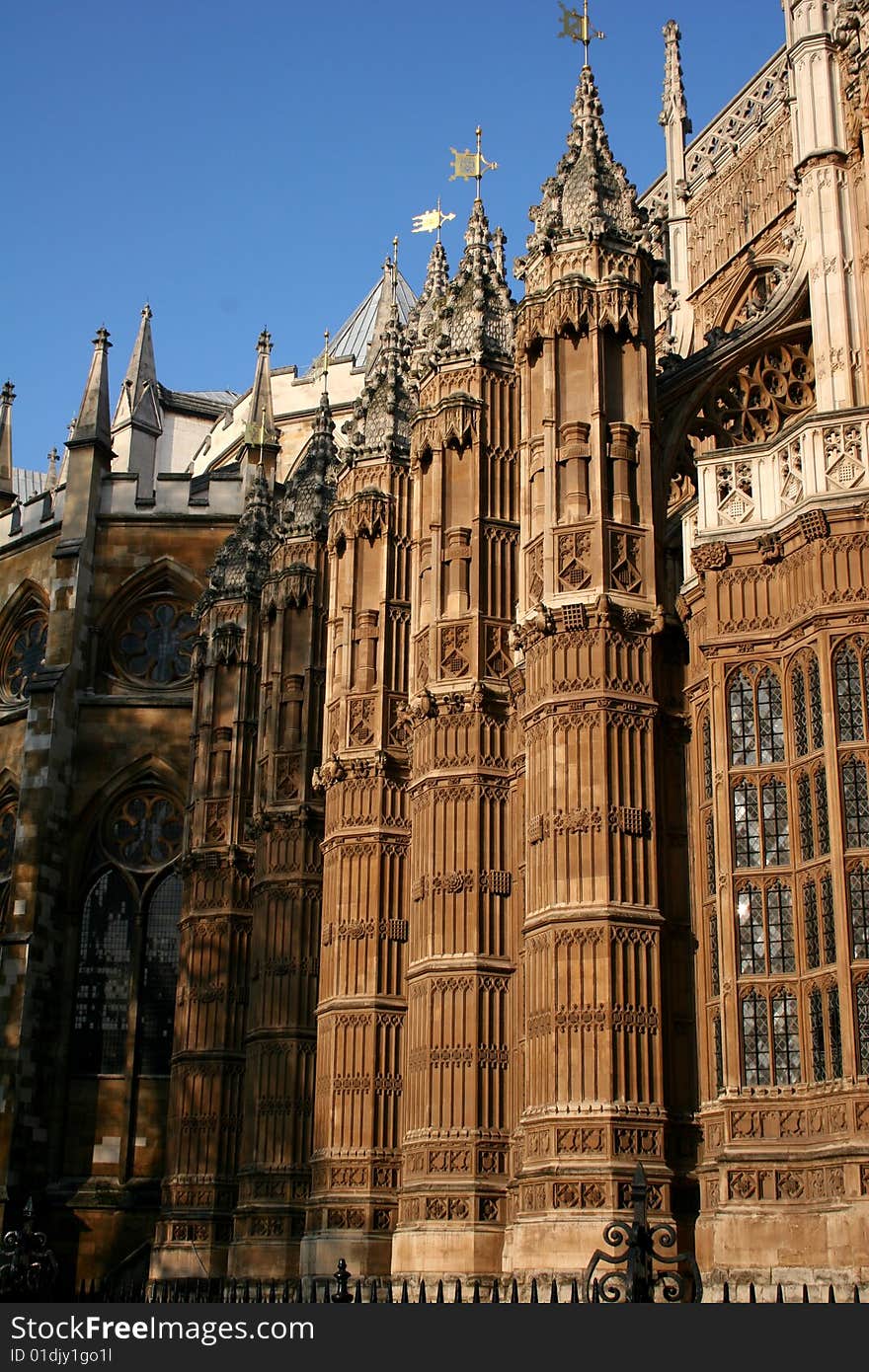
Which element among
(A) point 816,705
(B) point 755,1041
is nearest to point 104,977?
(B) point 755,1041

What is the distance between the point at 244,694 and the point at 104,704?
9.30 m

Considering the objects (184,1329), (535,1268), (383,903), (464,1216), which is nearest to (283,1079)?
(383,903)

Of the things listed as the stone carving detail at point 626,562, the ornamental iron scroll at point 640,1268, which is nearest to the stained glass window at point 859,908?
the ornamental iron scroll at point 640,1268

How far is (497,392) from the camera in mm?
27125

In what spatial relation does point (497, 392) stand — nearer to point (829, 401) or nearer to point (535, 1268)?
point (829, 401)

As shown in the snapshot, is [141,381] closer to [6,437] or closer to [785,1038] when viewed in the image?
[6,437]

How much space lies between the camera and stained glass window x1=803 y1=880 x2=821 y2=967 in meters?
19.8

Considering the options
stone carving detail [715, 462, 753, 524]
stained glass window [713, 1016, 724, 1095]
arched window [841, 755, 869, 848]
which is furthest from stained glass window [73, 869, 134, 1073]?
arched window [841, 755, 869, 848]

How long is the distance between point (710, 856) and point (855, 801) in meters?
2.49

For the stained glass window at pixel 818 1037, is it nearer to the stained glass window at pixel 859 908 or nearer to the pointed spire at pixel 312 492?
the stained glass window at pixel 859 908

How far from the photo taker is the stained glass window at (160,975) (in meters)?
42.0

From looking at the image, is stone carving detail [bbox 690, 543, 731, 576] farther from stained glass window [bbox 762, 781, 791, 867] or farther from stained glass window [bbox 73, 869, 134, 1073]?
stained glass window [bbox 73, 869, 134, 1073]

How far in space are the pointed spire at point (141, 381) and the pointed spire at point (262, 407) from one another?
9.06 m

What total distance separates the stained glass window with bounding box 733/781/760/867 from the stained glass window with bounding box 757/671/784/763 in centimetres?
44
